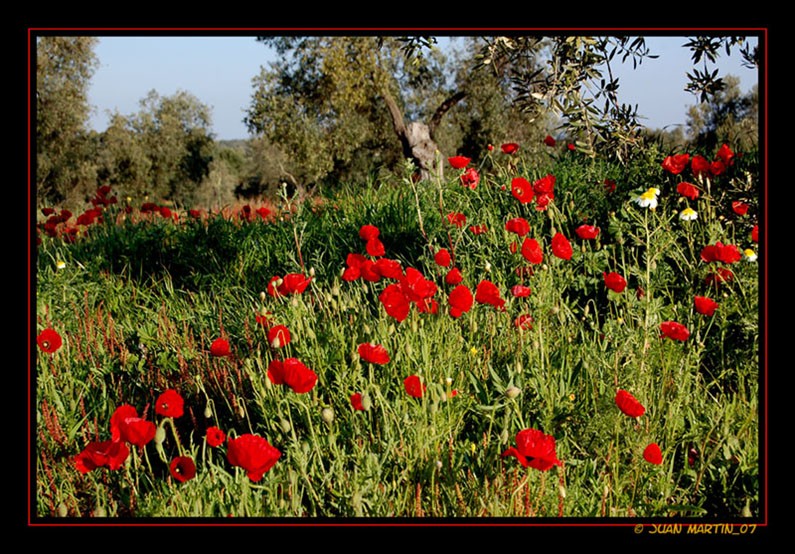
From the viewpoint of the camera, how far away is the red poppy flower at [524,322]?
2674mm

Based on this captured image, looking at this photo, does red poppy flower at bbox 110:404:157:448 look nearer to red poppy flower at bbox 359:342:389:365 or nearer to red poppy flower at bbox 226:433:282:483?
red poppy flower at bbox 226:433:282:483

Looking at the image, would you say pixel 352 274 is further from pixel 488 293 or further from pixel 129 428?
pixel 129 428

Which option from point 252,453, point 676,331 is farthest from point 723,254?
point 252,453

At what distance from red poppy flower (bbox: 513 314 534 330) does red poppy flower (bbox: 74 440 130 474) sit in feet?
5.18

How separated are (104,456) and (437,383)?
119 cm

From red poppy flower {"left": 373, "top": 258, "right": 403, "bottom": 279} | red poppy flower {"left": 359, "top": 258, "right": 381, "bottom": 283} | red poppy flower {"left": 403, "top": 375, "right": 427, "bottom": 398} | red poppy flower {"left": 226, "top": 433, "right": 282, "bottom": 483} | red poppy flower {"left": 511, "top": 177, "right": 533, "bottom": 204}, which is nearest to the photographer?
red poppy flower {"left": 226, "top": 433, "right": 282, "bottom": 483}

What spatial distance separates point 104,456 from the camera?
182 centimetres

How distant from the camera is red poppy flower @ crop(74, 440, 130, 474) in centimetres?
181

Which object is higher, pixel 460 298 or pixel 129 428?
pixel 460 298

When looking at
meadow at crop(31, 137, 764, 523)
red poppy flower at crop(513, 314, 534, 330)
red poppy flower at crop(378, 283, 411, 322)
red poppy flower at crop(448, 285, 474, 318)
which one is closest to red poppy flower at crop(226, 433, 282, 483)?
meadow at crop(31, 137, 764, 523)

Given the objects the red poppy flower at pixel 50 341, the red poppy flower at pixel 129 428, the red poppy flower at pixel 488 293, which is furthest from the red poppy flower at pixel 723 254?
the red poppy flower at pixel 50 341

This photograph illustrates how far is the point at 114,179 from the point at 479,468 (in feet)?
91.8
